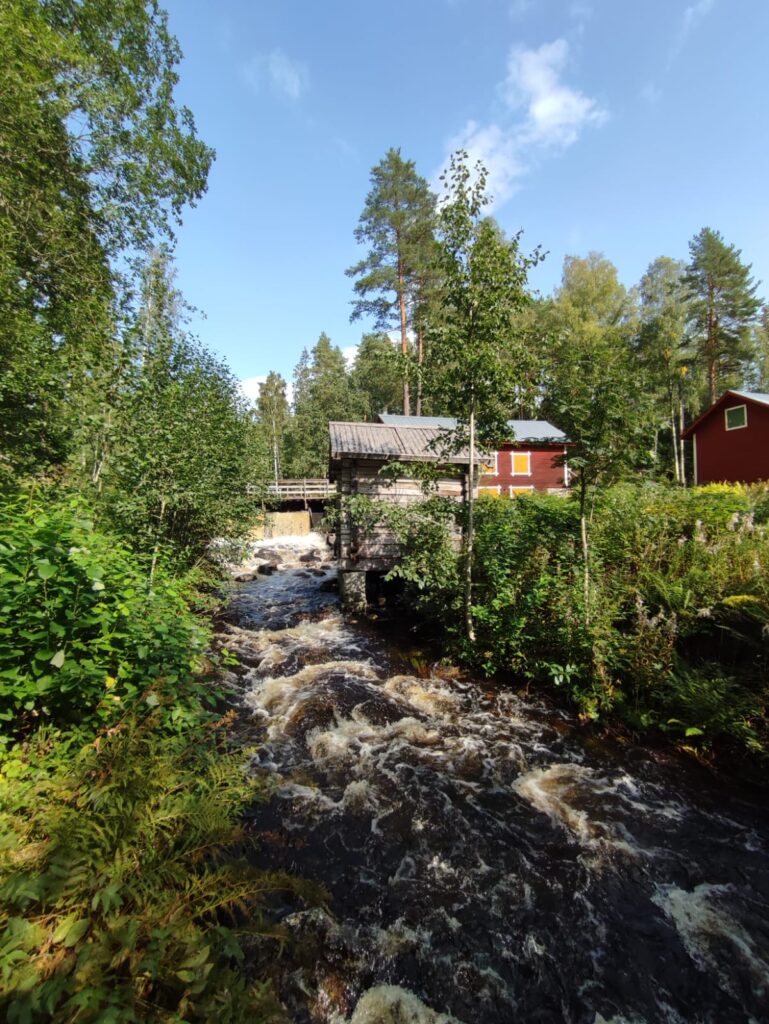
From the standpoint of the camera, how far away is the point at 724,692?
172 inches

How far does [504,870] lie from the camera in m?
3.28

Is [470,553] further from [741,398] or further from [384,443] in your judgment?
[741,398]

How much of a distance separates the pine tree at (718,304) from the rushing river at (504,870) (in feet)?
111

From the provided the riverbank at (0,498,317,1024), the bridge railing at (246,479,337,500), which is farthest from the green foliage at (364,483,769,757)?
the bridge railing at (246,479,337,500)

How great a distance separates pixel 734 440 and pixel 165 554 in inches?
971

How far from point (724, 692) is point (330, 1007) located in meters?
4.53

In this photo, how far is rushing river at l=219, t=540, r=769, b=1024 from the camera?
7.98ft

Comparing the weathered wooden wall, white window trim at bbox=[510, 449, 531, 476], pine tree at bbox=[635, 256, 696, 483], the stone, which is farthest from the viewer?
pine tree at bbox=[635, 256, 696, 483]

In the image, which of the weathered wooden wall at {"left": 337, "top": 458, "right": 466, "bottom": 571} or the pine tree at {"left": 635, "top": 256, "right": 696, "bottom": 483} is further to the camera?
the pine tree at {"left": 635, "top": 256, "right": 696, "bottom": 483}

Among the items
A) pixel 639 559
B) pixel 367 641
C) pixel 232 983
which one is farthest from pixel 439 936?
pixel 367 641

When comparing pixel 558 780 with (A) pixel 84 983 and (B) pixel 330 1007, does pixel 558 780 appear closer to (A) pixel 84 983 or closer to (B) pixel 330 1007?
(B) pixel 330 1007

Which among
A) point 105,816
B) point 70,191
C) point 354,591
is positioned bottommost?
point 354,591

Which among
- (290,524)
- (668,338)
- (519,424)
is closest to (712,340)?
(668,338)

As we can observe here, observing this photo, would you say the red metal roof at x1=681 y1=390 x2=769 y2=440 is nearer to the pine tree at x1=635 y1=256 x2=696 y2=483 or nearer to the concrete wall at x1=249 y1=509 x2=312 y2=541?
the pine tree at x1=635 y1=256 x2=696 y2=483
